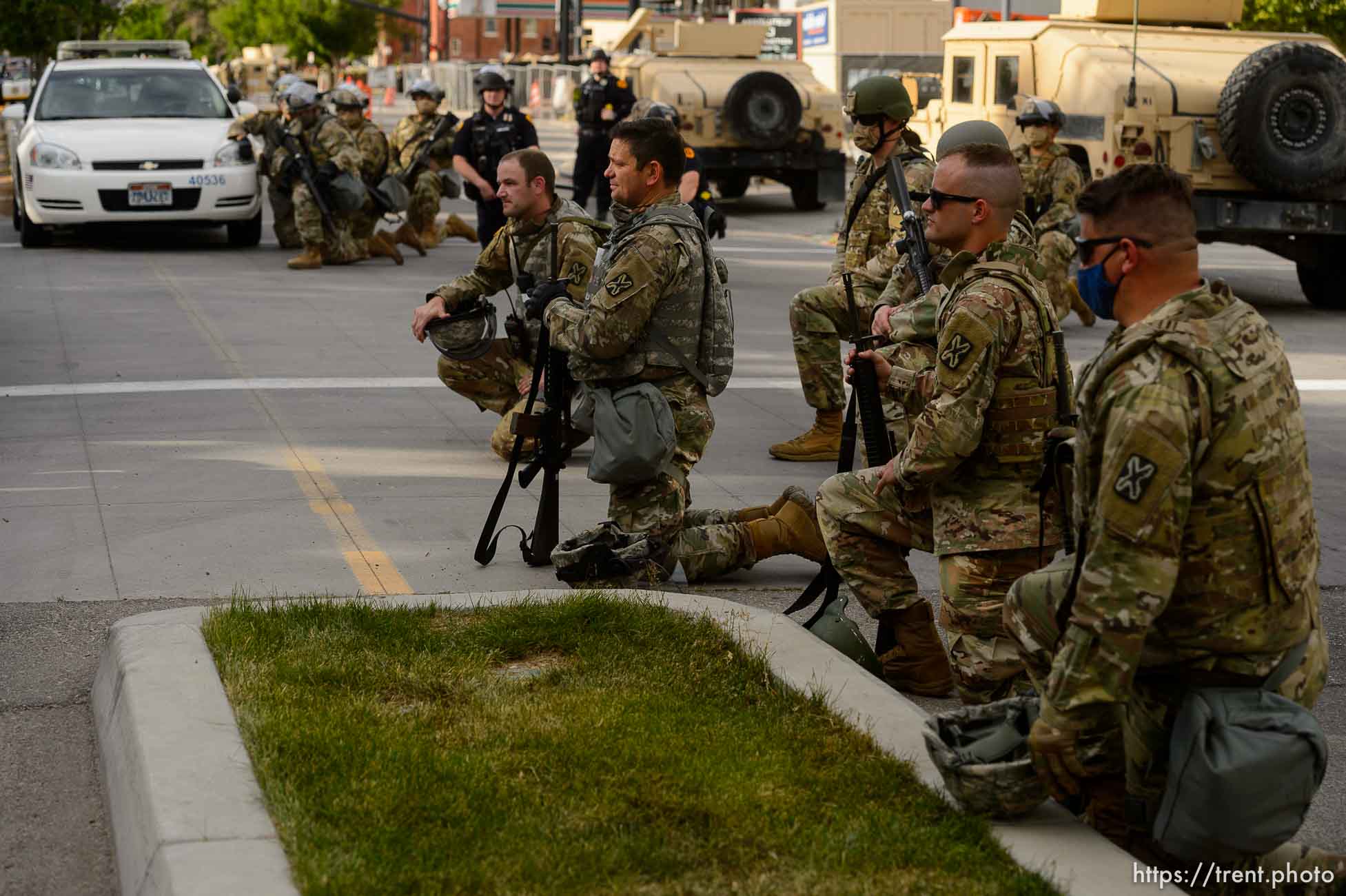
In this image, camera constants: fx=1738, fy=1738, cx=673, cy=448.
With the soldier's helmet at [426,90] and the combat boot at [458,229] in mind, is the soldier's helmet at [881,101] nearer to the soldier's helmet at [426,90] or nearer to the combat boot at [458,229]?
the soldier's helmet at [426,90]

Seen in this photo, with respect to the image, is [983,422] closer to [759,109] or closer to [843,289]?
[843,289]

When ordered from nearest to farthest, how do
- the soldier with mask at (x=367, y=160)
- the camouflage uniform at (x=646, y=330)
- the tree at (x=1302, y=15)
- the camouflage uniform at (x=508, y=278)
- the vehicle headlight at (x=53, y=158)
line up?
the camouflage uniform at (x=646, y=330) → the camouflage uniform at (x=508, y=278) → the vehicle headlight at (x=53, y=158) → the soldier with mask at (x=367, y=160) → the tree at (x=1302, y=15)

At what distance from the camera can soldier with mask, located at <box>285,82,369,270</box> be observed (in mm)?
15578

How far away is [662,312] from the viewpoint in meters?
6.03

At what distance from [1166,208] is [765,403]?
669 cm

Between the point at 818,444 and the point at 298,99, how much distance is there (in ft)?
28.4

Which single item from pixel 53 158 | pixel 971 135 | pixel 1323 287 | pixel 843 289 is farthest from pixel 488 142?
pixel 971 135

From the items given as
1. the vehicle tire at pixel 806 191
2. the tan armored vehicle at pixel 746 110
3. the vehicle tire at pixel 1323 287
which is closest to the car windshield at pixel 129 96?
the tan armored vehicle at pixel 746 110

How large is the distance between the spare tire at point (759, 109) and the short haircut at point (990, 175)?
16.8m

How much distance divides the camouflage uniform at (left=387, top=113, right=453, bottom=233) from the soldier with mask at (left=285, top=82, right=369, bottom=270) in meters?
1.31

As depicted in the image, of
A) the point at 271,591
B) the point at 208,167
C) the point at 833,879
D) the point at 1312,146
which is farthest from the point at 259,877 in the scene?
the point at 208,167

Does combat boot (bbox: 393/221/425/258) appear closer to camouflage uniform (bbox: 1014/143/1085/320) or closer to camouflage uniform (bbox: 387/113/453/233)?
camouflage uniform (bbox: 387/113/453/233)

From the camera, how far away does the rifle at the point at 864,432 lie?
507cm

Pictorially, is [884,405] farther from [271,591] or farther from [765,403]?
[765,403]
